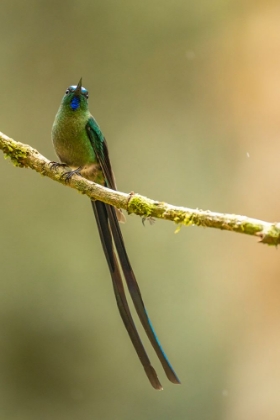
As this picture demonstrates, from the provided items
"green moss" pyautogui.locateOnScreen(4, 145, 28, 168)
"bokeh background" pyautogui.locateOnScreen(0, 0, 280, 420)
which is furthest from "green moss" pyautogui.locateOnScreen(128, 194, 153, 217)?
"bokeh background" pyautogui.locateOnScreen(0, 0, 280, 420)

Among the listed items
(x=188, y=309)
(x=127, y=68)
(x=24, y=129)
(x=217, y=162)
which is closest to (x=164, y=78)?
(x=127, y=68)

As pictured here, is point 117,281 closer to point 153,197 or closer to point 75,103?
point 75,103

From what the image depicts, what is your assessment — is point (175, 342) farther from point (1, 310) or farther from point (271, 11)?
point (271, 11)

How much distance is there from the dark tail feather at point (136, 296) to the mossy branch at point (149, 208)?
227mm

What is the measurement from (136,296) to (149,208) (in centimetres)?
45

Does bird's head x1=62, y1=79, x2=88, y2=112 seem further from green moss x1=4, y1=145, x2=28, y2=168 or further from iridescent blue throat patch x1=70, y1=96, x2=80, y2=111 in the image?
green moss x1=4, y1=145, x2=28, y2=168

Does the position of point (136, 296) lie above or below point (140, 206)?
below

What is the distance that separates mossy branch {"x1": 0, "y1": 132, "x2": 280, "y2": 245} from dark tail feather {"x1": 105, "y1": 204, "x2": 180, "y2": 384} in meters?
0.23

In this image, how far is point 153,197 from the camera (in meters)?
3.85

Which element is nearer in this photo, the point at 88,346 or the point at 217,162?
the point at 88,346

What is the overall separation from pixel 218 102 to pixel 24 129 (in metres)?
1.54

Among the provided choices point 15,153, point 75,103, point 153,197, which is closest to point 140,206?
point 15,153

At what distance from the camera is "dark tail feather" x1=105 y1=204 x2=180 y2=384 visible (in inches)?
72.7

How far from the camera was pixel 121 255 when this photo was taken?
76.5 inches
